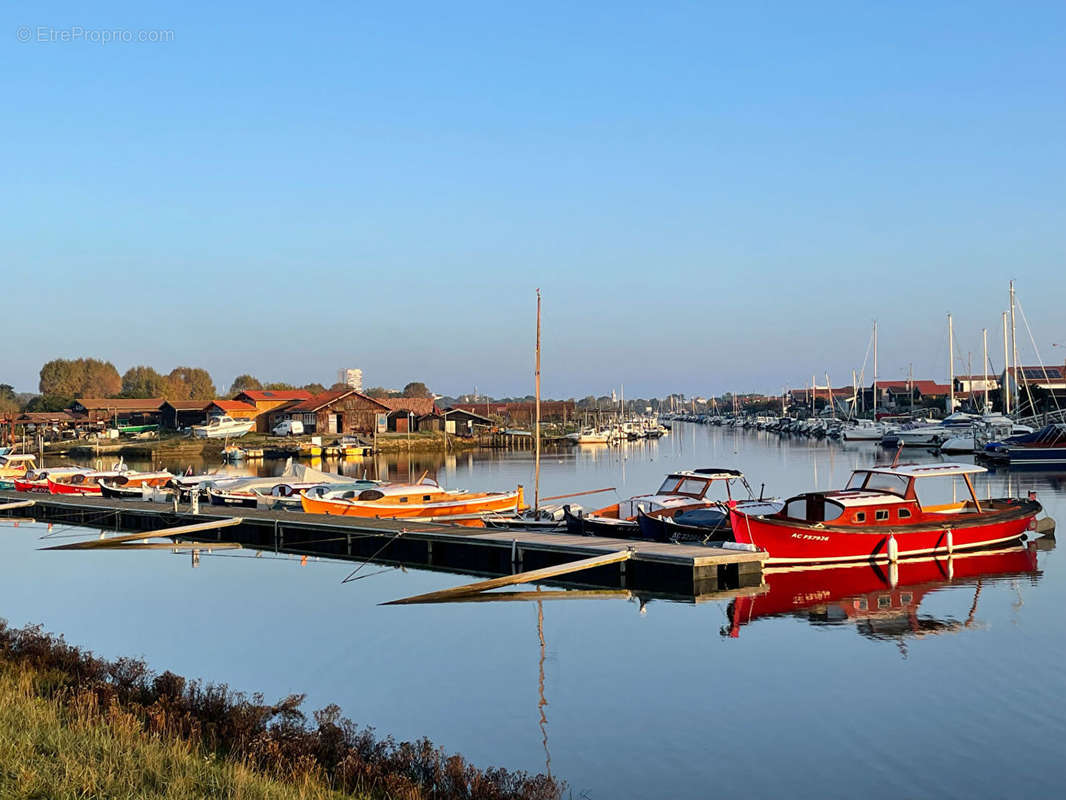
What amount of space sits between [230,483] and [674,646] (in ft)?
105

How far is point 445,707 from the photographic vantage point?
1680 cm

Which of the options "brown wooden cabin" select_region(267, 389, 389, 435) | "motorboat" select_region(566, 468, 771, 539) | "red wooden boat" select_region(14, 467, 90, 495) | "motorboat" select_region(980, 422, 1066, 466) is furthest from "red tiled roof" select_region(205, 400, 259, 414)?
"motorboat" select_region(566, 468, 771, 539)

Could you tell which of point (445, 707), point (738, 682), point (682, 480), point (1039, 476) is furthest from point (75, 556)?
point (1039, 476)

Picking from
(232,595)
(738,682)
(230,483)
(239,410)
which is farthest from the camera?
(239,410)

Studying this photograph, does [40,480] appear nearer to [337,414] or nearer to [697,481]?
[697,481]

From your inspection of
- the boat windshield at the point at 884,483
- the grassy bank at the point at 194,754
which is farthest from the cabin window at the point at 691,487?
the grassy bank at the point at 194,754

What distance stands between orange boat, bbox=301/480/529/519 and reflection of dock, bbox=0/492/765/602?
5.23 feet

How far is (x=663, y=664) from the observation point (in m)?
19.5

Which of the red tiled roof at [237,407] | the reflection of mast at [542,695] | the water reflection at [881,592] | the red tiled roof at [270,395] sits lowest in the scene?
the reflection of mast at [542,695]

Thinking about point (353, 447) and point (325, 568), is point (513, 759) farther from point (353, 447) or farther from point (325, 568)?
point (353, 447)

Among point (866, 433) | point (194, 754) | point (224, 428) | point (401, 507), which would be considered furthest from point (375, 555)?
point (866, 433)

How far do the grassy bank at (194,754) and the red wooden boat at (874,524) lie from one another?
16135mm

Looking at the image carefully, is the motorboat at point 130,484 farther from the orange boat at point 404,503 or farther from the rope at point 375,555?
the rope at point 375,555

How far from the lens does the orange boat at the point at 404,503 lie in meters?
38.3
